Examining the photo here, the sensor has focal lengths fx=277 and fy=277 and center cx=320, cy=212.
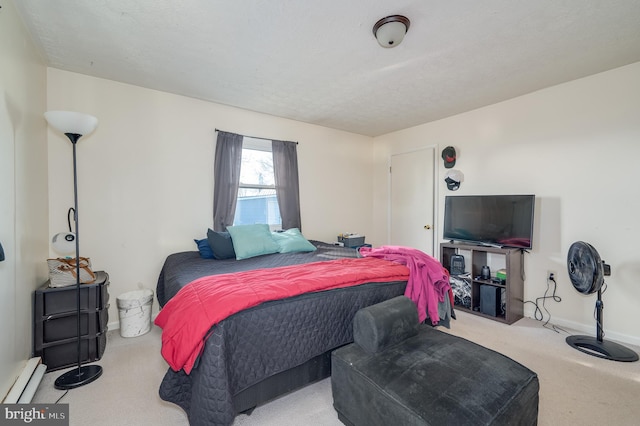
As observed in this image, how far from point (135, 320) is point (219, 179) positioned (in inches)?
65.5

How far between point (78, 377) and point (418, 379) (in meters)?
2.30

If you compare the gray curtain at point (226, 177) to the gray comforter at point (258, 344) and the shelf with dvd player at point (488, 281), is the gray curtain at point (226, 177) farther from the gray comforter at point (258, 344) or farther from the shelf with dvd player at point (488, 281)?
the shelf with dvd player at point (488, 281)

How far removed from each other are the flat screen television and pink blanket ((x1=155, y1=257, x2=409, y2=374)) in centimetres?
162

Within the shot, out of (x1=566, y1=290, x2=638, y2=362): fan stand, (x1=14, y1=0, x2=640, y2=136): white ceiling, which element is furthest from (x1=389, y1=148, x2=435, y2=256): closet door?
(x1=566, y1=290, x2=638, y2=362): fan stand

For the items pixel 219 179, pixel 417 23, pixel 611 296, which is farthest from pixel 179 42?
pixel 611 296

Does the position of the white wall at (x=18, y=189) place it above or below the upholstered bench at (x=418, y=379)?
above

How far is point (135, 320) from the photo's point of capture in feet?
8.57

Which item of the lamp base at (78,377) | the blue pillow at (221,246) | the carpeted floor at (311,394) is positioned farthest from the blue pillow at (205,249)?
the lamp base at (78,377)

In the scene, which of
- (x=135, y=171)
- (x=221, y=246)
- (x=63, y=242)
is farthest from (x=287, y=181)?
(x=63, y=242)

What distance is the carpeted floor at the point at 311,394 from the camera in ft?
5.31

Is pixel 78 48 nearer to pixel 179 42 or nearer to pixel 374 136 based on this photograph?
pixel 179 42

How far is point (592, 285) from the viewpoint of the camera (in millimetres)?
2309

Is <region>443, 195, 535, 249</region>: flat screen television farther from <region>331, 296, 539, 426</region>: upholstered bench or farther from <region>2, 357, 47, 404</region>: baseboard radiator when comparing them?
<region>2, 357, 47, 404</region>: baseboard radiator

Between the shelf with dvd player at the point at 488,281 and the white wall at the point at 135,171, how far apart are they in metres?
3.07
